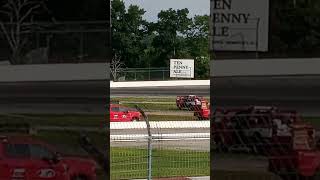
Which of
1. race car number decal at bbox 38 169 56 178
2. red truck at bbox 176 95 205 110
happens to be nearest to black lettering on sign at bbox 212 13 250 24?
race car number decal at bbox 38 169 56 178

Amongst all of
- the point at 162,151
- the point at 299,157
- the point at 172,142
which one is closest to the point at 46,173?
the point at 299,157

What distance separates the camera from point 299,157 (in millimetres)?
4285

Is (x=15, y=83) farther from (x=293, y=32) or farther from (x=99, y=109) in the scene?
(x=293, y=32)

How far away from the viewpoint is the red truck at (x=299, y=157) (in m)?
4.25

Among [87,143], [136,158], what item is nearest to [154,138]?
[136,158]

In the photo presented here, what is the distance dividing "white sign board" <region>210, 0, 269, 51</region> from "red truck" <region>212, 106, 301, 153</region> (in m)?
0.46

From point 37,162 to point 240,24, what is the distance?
174 centimetres

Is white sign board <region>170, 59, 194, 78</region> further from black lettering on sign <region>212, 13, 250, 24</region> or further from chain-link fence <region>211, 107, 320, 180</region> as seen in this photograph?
black lettering on sign <region>212, 13, 250, 24</region>

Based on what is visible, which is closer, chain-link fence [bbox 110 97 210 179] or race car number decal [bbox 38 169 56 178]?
race car number decal [bbox 38 169 56 178]

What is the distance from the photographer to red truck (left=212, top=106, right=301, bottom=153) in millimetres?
4309

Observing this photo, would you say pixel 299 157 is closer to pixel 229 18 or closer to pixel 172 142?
pixel 229 18

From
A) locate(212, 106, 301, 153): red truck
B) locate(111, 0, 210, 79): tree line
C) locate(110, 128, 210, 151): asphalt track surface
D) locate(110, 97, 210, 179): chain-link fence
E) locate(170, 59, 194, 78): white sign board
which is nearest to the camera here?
locate(212, 106, 301, 153): red truck

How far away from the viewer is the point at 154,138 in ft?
26.1

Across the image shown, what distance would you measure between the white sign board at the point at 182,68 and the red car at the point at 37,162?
2251 cm
